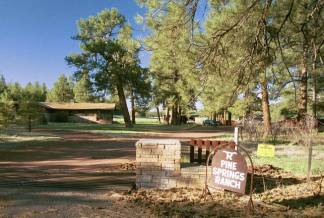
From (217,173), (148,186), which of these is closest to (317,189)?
(217,173)

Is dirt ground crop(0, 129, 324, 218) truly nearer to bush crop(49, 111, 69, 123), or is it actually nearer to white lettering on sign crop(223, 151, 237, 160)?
white lettering on sign crop(223, 151, 237, 160)

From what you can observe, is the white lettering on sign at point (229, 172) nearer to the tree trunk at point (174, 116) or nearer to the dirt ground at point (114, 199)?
the dirt ground at point (114, 199)

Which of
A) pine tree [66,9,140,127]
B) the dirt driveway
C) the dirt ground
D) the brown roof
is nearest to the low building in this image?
the brown roof

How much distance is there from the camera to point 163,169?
821 centimetres

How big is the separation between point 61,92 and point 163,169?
90.7 meters

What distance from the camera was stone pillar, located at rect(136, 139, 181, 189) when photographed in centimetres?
818

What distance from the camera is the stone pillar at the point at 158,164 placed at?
26.8 ft

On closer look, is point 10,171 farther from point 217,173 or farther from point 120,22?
point 120,22

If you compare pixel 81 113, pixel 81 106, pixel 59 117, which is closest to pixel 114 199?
pixel 59 117

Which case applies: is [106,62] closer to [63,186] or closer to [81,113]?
[81,113]

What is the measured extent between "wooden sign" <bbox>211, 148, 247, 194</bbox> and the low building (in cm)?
5474

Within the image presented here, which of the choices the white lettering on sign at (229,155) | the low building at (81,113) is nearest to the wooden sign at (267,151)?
the white lettering on sign at (229,155)

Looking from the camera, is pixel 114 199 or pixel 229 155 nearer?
pixel 229 155

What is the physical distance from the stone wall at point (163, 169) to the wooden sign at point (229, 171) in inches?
32.8
